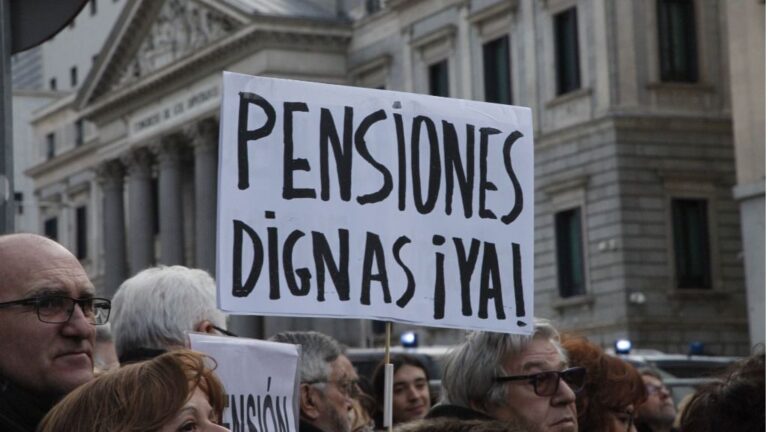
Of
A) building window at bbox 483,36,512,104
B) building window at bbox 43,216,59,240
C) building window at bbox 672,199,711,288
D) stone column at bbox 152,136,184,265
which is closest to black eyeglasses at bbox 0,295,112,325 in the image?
building window at bbox 672,199,711,288

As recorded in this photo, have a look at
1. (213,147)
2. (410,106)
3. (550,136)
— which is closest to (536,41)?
(550,136)

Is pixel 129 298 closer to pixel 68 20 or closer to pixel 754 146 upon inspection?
pixel 68 20

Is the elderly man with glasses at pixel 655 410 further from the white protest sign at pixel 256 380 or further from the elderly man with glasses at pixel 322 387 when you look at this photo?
the white protest sign at pixel 256 380

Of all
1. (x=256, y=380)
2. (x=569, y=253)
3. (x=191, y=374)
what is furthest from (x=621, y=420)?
(x=569, y=253)

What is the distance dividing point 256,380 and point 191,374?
1577mm

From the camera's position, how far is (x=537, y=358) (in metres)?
6.53

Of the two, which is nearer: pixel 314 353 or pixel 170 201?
pixel 314 353

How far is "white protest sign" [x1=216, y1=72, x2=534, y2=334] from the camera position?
19.5 ft

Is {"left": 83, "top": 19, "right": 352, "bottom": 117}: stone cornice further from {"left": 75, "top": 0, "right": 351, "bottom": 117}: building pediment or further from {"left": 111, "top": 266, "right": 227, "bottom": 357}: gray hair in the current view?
{"left": 111, "top": 266, "right": 227, "bottom": 357}: gray hair

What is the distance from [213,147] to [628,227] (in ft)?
61.4

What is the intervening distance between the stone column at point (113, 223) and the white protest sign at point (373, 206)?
54070 mm

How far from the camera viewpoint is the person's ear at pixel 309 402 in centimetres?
741

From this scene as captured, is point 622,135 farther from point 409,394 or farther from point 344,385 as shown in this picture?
point 344,385

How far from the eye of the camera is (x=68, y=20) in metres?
6.45
